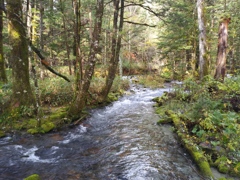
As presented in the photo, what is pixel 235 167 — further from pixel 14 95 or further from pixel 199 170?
pixel 14 95

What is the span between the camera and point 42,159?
14.9 ft

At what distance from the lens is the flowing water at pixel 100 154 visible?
386 centimetres

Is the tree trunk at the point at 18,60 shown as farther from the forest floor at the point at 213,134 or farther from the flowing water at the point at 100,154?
the forest floor at the point at 213,134

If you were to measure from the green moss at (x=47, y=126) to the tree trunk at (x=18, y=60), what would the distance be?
851 millimetres

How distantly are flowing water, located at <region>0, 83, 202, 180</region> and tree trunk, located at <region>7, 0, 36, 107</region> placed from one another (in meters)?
1.44

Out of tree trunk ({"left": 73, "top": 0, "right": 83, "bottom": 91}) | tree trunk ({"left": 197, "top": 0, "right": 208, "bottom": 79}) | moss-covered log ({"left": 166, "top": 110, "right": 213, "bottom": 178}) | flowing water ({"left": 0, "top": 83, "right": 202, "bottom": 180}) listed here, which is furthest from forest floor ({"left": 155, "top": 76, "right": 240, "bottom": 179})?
tree trunk ({"left": 73, "top": 0, "right": 83, "bottom": 91})

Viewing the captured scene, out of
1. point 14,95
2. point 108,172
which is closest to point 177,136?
point 108,172

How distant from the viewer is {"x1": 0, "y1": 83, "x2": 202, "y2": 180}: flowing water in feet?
12.6

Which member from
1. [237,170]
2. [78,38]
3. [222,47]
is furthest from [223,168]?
[222,47]

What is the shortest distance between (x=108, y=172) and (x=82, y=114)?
4.02 m

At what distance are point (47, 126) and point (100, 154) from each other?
2.47 metres

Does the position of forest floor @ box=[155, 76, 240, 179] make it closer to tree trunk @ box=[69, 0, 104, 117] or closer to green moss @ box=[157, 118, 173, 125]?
green moss @ box=[157, 118, 173, 125]

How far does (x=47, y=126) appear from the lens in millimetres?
6246

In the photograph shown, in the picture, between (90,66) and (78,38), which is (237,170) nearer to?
(90,66)
